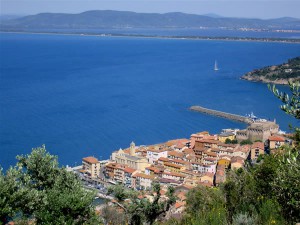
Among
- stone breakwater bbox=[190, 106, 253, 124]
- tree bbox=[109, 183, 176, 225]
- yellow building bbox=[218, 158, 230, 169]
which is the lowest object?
stone breakwater bbox=[190, 106, 253, 124]

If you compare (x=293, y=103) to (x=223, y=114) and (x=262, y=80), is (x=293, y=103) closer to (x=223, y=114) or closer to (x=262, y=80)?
(x=223, y=114)

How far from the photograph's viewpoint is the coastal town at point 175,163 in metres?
13.0

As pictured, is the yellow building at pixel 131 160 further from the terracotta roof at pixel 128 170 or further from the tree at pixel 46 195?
the tree at pixel 46 195

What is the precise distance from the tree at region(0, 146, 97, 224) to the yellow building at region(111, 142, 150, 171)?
984 centimetres

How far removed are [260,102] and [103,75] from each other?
1557cm

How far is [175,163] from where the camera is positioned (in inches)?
560

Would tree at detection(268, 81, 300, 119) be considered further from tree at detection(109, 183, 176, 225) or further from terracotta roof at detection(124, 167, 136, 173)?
terracotta roof at detection(124, 167, 136, 173)

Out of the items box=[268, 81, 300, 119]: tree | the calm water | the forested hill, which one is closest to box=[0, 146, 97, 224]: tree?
box=[268, 81, 300, 119]: tree

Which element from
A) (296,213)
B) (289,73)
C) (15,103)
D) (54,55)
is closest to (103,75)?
(15,103)

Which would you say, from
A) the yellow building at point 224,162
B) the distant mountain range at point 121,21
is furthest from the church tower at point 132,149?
the distant mountain range at point 121,21

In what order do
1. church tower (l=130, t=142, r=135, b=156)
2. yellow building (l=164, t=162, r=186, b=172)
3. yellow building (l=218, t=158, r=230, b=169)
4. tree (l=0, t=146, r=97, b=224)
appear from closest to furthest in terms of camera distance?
tree (l=0, t=146, r=97, b=224)
yellow building (l=218, t=158, r=230, b=169)
yellow building (l=164, t=162, r=186, b=172)
church tower (l=130, t=142, r=135, b=156)

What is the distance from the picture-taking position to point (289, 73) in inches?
1308

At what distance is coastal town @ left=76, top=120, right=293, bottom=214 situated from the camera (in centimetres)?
1301

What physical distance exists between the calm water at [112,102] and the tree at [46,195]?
1148cm
